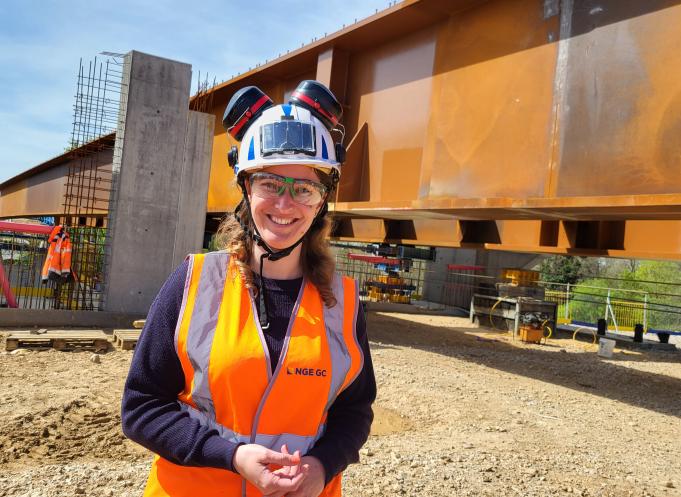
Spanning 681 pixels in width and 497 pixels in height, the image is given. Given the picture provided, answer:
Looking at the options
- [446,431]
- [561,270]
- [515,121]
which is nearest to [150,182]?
[515,121]

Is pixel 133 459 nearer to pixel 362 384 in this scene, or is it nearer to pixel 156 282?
pixel 362 384

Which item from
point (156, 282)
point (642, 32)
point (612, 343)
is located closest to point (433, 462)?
point (642, 32)

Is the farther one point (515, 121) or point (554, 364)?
point (554, 364)

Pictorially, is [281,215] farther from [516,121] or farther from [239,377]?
[516,121]

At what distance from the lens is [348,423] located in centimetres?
191

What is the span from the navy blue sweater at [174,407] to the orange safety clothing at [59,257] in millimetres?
11306

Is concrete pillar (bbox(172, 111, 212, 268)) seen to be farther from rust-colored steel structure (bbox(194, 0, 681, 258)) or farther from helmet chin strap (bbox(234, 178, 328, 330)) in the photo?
helmet chin strap (bbox(234, 178, 328, 330))

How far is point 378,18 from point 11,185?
77.3ft

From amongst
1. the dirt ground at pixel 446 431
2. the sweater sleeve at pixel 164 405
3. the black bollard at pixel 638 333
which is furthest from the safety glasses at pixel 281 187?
the black bollard at pixel 638 333

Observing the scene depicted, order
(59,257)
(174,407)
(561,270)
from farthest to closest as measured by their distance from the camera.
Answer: (561,270) → (59,257) → (174,407)

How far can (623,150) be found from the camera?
5938 millimetres

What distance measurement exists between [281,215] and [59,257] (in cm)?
1148

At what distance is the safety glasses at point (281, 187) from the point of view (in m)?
1.88

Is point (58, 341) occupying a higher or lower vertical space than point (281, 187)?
lower
